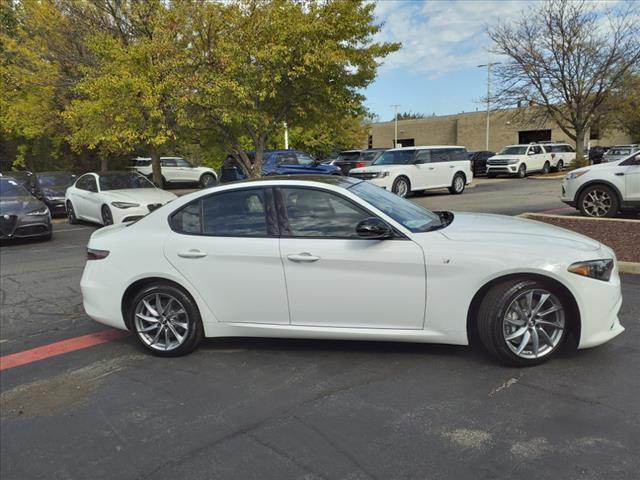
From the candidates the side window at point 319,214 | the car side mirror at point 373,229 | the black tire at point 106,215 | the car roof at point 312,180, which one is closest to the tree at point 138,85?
the black tire at point 106,215

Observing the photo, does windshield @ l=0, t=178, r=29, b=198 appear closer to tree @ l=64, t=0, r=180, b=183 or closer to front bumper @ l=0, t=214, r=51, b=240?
front bumper @ l=0, t=214, r=51, b=240

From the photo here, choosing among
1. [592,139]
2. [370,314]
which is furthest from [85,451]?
[592,139]

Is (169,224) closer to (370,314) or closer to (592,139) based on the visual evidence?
(370,314)

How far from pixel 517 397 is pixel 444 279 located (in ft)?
3.02

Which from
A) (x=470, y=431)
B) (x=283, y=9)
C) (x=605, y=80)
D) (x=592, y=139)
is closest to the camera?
(x=470, y=431)

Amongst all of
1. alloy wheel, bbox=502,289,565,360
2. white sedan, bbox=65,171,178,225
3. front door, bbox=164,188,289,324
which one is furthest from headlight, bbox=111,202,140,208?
alloy wheel, bbox=502,289,565,360

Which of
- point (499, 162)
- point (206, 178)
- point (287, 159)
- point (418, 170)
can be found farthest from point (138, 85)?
point (499, 162)

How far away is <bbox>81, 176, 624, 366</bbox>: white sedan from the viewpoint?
3.80 meters

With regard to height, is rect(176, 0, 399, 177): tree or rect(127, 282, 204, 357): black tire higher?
rect(176, 0, 399, 177): tree

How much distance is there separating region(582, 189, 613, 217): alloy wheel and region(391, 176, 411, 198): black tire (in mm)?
8758

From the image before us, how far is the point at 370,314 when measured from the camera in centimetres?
401

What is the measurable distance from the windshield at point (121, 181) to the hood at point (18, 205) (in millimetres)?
1688

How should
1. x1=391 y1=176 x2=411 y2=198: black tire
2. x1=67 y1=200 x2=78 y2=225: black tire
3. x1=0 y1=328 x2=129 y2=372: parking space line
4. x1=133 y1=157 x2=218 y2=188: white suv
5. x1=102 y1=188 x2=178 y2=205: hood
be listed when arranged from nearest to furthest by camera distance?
x1=0 y1=328 x2=129 y2=372: parking space line → x1=102 y1=188 x2=178 y2=205: hood → x1=67 y1=200 x2=78 y2=225: black tire → x1=391 y1=176 x2=411 y2=198: black tire → x1=133 y1=157 x2=218 y2=188: white suv

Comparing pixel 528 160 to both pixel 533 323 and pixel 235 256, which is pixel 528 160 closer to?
pixel 533 323
